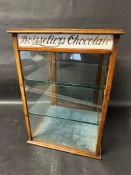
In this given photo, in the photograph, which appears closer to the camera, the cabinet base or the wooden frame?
the wooden frame

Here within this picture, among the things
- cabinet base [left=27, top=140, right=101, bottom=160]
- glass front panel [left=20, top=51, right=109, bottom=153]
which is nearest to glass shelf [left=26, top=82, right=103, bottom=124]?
glass front panel [left=20, top=51, right=109, bottom=153]

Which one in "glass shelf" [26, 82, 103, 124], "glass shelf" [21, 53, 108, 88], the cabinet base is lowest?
the cabinet base

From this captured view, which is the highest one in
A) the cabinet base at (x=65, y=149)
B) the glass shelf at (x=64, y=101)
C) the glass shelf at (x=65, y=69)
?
the glass shelf at (x=65, y=69)

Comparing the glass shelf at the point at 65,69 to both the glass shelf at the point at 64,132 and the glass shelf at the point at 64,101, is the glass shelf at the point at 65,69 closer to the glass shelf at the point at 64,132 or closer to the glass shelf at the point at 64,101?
the glass shelf at the point at 64,101

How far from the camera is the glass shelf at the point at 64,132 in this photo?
1187 millimetres

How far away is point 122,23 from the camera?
135cm

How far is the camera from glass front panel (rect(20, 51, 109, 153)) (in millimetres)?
1156

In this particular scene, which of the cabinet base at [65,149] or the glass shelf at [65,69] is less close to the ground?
the glass shelf at [65,69]

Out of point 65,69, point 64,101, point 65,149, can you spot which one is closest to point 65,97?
point 64,101

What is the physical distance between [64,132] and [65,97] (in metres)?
0.30

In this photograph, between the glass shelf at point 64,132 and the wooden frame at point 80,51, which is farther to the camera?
the glass shelf at point 64,132

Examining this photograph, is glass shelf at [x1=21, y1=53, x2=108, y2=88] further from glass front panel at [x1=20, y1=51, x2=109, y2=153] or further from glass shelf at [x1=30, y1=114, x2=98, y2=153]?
glass shelf at [x1=30, y1=114, x2=98, y2=153]

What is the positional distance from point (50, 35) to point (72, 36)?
0.11 m

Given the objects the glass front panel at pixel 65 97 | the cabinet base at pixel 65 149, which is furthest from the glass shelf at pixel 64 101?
the cabinet base at pixel 65 149
